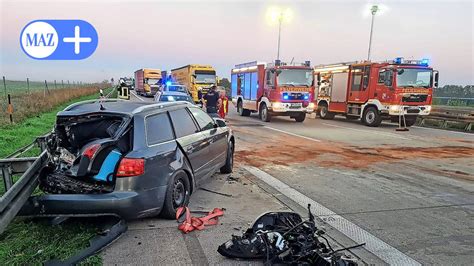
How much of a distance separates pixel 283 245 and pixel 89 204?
7.14ft

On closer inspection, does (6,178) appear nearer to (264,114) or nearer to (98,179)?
(98,179)

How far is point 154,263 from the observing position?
3629 mm

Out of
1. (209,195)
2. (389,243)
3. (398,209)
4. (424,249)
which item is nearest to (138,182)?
(209,195)

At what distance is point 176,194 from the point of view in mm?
4961

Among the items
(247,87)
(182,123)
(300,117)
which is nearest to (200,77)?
(247,87)

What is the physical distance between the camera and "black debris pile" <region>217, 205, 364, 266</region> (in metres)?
3.41

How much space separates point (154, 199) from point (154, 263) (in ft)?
3.17

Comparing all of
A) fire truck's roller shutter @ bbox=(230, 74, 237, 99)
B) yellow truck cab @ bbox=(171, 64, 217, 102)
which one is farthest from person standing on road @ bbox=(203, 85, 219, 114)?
yellow truck cab @ bbox=(171, 64, 217, 102)

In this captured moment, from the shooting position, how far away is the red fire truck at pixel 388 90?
56.4 ft

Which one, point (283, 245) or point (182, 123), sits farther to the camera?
point (182, 123)

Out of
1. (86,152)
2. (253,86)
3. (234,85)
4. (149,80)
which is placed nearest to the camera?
(86,152)

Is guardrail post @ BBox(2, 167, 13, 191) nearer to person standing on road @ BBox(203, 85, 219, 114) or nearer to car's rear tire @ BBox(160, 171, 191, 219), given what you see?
car's rear tire @ BBox(160, 171, 191, 219)

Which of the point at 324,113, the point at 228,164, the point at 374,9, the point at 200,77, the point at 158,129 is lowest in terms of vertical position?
the point at 228,164

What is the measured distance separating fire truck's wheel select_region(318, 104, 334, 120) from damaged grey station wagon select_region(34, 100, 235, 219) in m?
18.0
